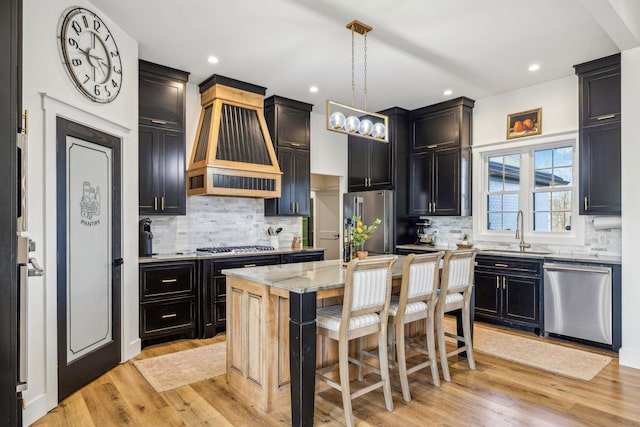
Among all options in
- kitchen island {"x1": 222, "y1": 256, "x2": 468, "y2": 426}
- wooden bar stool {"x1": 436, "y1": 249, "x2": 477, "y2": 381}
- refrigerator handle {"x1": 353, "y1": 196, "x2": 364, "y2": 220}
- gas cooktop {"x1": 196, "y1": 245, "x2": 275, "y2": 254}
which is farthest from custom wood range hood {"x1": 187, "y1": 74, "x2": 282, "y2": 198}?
wooden bar stool {"x1": 436, "y1": 249, "x2": 477, "y2": 381}

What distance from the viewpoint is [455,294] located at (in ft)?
11.1

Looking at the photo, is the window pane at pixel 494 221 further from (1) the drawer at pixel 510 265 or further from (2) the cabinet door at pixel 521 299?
(2) the cabinet door at pixel 521 299

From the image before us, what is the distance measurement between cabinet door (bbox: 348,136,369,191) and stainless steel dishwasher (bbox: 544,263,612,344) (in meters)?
2.95

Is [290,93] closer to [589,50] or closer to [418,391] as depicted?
[589,50]

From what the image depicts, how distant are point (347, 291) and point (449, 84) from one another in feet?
11.8

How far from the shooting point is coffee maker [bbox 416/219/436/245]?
591cm

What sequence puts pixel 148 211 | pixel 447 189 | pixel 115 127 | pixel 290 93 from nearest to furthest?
1. pixel 115 127
2. pixel 148 211
3. pixel 290 93
4. pixel 447 189

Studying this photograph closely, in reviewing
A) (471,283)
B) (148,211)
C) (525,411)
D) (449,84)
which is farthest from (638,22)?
(148,211)

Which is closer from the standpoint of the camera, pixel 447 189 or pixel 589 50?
pixel 589 50

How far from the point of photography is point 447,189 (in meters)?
5.57

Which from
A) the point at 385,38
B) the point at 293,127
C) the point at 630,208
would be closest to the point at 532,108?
the point at 630,208

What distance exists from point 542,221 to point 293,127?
3599 mm

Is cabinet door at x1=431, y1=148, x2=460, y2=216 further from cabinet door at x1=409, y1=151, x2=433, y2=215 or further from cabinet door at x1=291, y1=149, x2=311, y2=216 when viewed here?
cabinet door at x1=291, y1=149, x2=311, y2=216

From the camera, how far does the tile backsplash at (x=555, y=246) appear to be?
4297 millimetres
